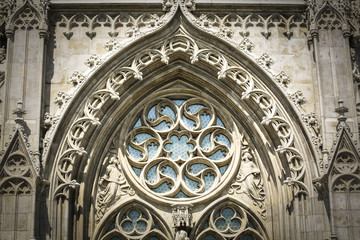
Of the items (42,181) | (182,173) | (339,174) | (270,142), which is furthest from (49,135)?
(339,174)

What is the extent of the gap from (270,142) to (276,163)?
52 centimetres

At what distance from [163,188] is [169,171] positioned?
43 centimetres

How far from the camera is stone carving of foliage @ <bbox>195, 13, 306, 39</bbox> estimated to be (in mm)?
20641

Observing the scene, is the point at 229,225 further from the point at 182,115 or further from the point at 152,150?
the point at 182,115

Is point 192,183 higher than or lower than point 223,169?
lower

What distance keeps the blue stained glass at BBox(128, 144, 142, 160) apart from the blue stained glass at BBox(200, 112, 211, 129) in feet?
5.27

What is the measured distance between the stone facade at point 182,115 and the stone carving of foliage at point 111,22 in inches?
1.3

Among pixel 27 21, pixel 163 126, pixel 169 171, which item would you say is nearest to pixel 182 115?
pixel 163 126

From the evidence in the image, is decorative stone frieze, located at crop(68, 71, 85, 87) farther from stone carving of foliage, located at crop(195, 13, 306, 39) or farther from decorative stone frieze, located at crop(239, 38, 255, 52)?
decorative stone frieze, located at crop(239, 38, 255, 52)

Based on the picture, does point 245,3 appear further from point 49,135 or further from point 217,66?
point 49,135

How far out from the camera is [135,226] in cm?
1970

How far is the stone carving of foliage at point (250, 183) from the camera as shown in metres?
19.8

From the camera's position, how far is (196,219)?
19.7m

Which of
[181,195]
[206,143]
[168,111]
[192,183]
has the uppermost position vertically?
[168,111]
